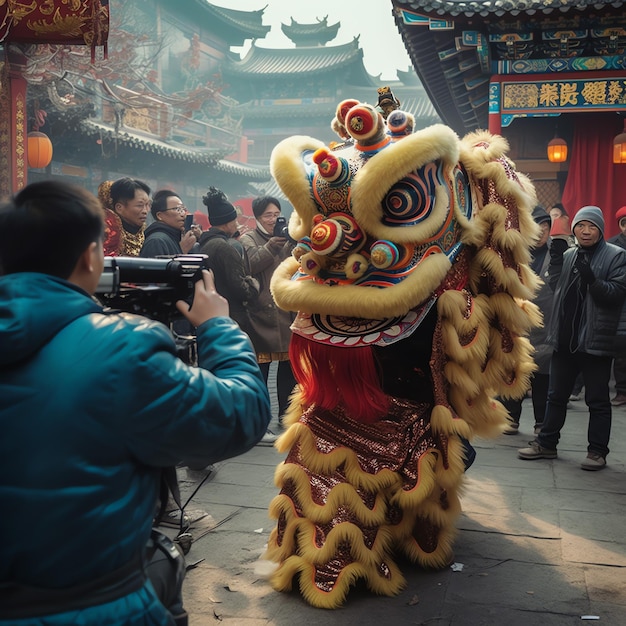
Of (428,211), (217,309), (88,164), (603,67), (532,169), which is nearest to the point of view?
(217,309)

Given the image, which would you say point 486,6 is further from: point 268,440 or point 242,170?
point 242,170

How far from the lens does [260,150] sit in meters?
36.7

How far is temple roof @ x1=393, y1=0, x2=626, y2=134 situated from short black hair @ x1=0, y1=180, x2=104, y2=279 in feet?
28.1

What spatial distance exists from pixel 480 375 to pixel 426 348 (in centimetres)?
28

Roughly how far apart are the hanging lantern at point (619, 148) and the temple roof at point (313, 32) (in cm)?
3244

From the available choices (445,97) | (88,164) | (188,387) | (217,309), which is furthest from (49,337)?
(88,164)

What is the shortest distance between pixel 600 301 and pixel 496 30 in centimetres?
578

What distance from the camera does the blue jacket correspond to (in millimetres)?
1406

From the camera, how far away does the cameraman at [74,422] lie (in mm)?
1406

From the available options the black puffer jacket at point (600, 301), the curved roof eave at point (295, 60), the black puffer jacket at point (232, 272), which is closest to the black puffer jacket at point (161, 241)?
the black puffer jacket at point (232, 272)

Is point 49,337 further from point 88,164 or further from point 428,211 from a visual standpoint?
point 88,164

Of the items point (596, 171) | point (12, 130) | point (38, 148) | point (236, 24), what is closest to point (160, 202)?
point (12, 130)

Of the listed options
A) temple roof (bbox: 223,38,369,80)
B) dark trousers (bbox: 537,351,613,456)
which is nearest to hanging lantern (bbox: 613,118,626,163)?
dark trousers (bbox: 537,351,613,456)

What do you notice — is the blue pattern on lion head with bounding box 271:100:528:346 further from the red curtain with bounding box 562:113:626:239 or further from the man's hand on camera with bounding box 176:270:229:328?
the red curtain with bounding box 562:113:626:239
